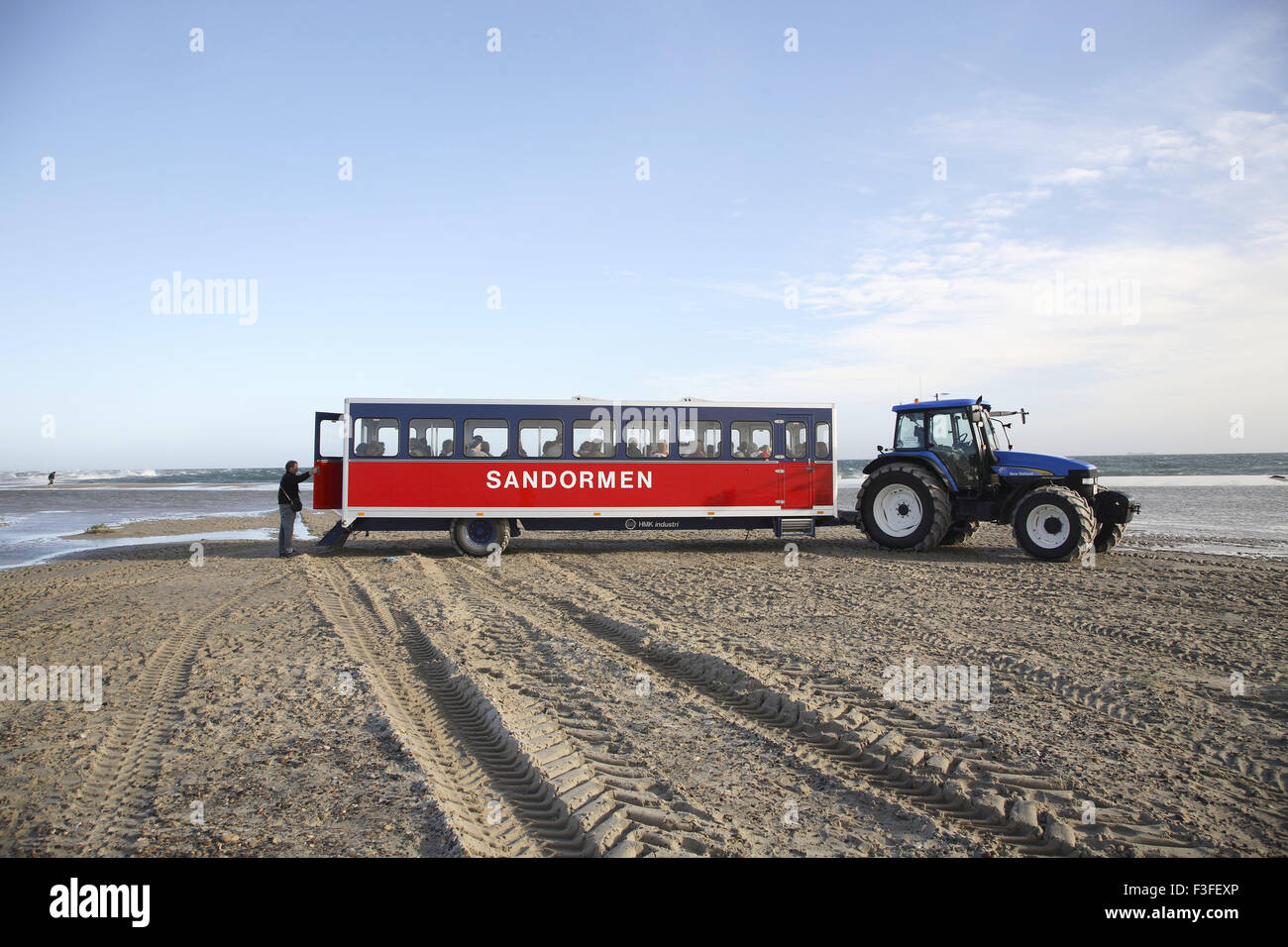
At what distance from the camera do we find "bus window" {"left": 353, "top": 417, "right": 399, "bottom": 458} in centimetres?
1418

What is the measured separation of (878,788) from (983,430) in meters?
11.0

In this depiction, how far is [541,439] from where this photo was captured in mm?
14578

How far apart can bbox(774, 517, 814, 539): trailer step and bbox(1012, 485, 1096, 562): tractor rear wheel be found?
12.2ft

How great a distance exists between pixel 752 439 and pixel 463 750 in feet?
36.3

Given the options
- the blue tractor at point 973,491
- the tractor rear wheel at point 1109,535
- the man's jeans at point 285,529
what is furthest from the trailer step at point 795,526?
the man's jeans at point 285,529

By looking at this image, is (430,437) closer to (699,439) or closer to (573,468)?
(573,468)

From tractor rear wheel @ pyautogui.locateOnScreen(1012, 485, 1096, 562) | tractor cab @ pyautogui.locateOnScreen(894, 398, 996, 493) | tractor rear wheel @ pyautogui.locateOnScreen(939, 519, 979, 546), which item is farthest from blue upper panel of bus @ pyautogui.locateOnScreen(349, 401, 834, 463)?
tractor rear wheel @ pyautogui.locateOnScreen(1012, 485, 1096, 562)

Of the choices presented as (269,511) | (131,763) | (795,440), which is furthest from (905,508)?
(269,511)

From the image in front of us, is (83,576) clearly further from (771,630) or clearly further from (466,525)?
(771,630)

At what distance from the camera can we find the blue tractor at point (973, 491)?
41.4 ft

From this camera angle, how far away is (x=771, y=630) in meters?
7.96

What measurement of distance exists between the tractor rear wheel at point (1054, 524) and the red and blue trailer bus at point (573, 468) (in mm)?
3637
